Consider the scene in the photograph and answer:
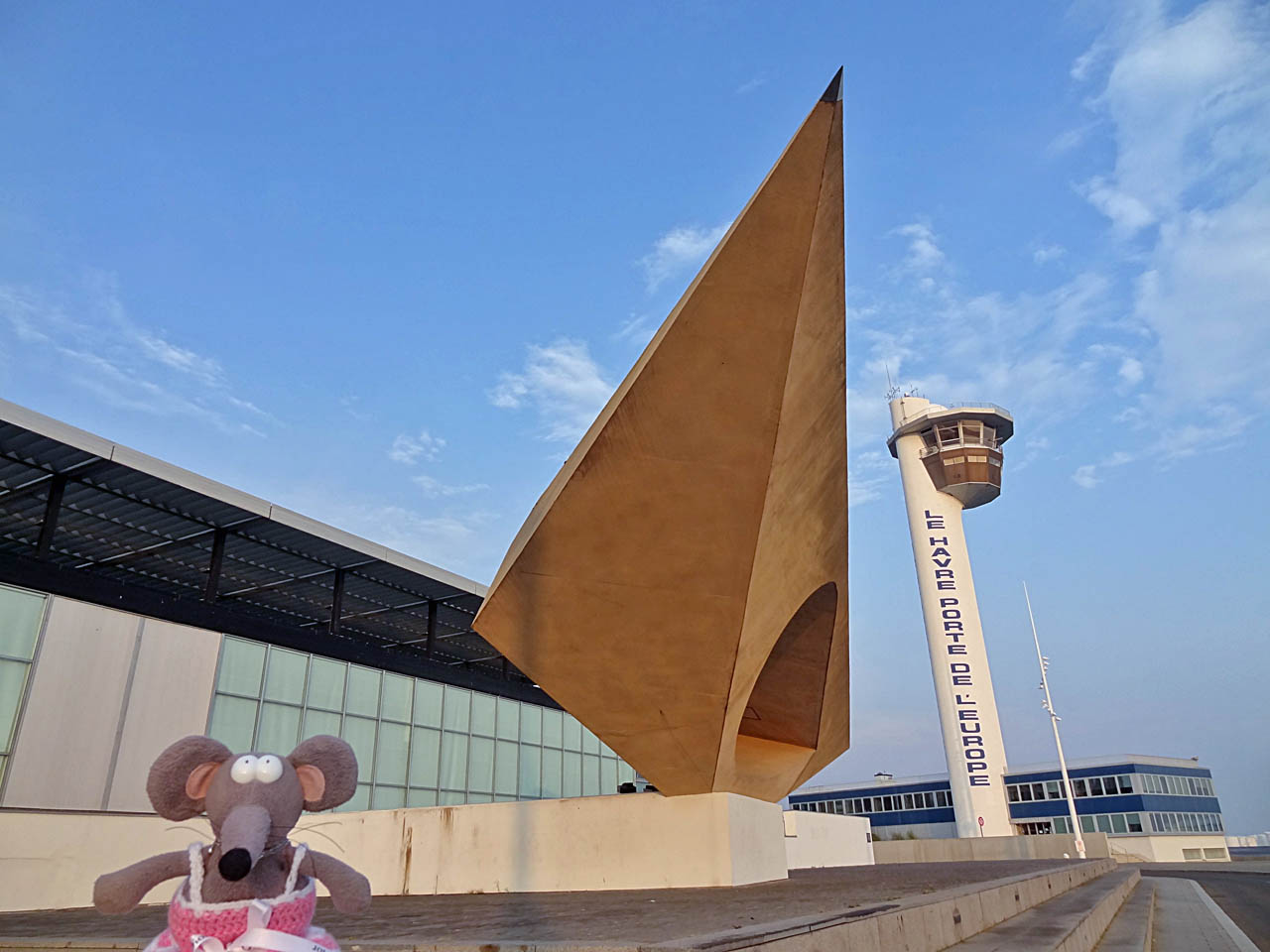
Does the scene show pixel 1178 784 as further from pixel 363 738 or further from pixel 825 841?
pixel 363 738

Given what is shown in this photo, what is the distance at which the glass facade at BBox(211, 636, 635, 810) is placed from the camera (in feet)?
69.1

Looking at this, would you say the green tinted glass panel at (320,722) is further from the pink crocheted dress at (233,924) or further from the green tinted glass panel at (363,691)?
the pink crocheted dress at (233,924)

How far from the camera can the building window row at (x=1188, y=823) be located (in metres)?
50.8

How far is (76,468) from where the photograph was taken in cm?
1897

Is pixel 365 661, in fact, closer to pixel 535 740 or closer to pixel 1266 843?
pixel 535 740

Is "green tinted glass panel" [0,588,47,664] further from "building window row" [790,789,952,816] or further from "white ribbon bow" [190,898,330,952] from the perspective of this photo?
"building window row" [790,789,952,816]

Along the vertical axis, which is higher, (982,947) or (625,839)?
(625,839)

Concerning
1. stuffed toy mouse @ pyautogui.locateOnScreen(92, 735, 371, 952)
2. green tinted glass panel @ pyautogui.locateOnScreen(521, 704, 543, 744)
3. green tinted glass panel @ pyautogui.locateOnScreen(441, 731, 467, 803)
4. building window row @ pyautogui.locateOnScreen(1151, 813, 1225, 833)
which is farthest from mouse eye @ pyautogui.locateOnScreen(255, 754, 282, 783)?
building window row @ pyautogui.locateOnScreen(1151, 813, 1225, 833)

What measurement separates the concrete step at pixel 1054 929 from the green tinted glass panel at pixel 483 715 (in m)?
19.0

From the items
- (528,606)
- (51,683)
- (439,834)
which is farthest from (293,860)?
(51,683)

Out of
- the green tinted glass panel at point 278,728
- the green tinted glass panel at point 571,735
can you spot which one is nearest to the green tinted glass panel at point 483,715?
the green tinted glass panel at point 571,735

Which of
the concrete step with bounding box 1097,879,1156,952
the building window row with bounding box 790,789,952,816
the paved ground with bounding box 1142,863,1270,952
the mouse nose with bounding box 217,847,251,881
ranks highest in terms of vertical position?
the building window row with bounding box 790,789,952,816

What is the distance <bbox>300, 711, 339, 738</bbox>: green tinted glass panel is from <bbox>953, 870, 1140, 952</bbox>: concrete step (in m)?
17.8

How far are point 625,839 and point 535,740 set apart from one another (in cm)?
1767
